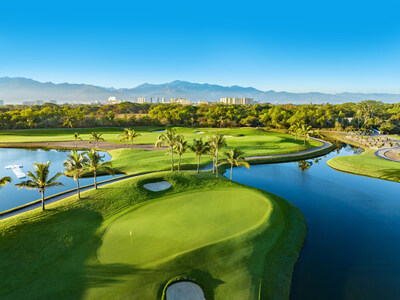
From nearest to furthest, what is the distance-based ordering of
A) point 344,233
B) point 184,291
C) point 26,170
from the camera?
point 184,291 < point 344,233 < point 26,170

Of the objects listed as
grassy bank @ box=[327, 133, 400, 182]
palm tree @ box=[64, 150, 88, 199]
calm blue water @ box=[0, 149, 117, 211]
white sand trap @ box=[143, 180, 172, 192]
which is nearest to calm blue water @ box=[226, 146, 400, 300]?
grassy bank @ box=[327, 133, 400, 182]

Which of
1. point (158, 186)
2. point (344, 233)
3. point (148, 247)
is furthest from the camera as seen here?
point (158, 186)

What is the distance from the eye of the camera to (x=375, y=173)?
44.6 metres

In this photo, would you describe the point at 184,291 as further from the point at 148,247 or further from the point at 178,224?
the point at 178,224

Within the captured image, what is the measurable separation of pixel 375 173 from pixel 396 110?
13932 cm

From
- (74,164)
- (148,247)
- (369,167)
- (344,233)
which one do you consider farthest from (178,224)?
(369,167)

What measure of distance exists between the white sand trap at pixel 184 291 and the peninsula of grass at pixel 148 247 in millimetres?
451

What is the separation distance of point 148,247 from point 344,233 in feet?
69.1

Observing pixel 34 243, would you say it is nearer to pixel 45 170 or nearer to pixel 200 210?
pixel 45 170

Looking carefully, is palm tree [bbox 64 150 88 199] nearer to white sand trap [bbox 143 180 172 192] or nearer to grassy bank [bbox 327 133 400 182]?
white sand trap [bbox 143 180 172 192]

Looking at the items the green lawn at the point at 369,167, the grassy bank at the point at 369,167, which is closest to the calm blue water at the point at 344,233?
the grassy bank at the point at 369,167

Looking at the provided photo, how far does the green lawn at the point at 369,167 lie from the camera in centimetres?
4353

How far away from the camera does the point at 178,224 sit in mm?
22938

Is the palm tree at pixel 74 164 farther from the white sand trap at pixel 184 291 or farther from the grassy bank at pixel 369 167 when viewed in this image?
the grassy bank at pixel 369 167
